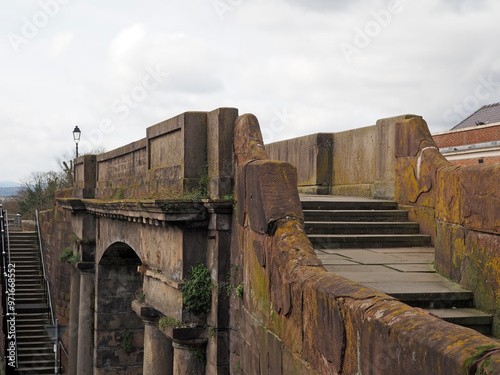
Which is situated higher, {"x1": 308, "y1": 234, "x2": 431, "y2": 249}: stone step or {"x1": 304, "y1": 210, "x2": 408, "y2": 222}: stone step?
{"x1": 304, "y1": 210, "x2": 408, "y2": 222}: stone step

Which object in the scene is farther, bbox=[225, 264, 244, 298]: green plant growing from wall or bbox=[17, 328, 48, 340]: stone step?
bbox=[17, 328, 48, 340]: stone step

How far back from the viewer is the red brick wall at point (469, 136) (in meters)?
21.4

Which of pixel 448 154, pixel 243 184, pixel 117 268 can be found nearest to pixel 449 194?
pixel 243 184

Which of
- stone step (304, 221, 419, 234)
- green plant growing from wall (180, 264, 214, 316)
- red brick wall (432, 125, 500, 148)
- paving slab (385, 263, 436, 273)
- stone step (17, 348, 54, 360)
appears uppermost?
red brick wall (432, 125, 500, 148)

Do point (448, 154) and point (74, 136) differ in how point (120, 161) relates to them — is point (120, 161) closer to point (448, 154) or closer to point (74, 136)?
point (74, 136)

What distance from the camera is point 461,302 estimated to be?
4797mm

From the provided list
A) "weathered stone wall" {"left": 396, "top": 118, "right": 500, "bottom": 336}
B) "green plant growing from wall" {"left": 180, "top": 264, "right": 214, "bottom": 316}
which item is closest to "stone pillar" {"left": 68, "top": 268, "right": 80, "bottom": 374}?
"green plant growing from wall" {"left": 180, "top": 264, "right": 214, "bottom": 316}

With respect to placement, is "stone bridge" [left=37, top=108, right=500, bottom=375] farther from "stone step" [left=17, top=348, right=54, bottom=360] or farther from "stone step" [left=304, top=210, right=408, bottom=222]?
"stone step" [left=17, top=348, right=54, bottom=360]

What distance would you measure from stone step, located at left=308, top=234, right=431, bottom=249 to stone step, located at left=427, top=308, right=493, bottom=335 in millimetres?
2275

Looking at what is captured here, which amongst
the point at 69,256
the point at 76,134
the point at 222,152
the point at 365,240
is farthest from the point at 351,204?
the point at 76,134

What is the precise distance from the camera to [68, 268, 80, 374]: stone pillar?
51.1 feet

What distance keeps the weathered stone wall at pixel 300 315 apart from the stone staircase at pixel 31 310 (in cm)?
1711

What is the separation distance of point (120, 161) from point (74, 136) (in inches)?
426

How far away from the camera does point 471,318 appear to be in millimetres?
4395
